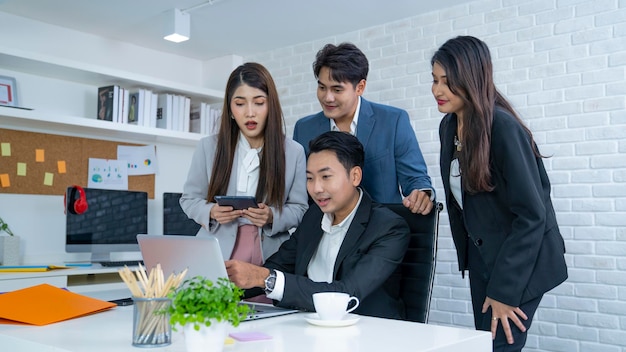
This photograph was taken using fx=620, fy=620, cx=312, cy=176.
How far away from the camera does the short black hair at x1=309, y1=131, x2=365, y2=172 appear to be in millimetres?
1986

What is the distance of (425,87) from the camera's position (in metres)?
4.25

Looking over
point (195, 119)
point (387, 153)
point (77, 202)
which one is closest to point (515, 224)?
point (387, 153)

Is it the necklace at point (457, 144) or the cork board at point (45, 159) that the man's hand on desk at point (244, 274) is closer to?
the necklace at point (457, 144)

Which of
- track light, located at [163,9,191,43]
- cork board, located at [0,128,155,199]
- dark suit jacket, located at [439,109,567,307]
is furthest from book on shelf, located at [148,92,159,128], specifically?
dark suit jacket, located at [439,109,567,307]

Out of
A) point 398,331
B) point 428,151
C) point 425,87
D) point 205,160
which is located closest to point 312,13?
point 425,87

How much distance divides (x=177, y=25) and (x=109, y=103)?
74 centimetres

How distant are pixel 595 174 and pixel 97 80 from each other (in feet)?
11.0

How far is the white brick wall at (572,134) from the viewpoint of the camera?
11.4 ft

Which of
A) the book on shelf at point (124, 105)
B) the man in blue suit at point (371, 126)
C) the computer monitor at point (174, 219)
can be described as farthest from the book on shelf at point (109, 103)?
the man in blue suit at point (371, 126)

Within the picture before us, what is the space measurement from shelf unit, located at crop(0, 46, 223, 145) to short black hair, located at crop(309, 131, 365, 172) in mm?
2567

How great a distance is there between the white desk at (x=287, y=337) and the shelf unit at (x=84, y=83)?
113 inches

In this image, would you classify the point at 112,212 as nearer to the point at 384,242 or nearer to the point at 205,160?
the point at 205,160

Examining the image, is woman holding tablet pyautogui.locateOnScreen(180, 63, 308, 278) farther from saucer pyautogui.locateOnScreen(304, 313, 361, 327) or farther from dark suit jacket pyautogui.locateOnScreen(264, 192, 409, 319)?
saucer pyautogui.locateOnScreen(304, 313, 361, 327)

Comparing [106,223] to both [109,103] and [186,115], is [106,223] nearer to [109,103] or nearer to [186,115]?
[109,103]
